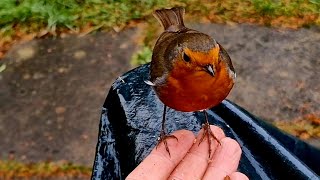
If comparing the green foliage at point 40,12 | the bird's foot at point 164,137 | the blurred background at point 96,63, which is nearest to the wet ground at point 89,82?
the blurred background at point 96,63

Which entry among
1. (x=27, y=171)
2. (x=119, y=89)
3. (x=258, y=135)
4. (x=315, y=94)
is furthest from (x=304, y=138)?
(x=27, y=171)

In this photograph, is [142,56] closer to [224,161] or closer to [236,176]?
[224,161]

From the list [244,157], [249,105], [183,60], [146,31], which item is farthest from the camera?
[146,31]

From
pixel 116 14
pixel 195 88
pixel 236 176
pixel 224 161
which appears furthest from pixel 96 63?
pixel 236 176

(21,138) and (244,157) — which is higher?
(244,157)

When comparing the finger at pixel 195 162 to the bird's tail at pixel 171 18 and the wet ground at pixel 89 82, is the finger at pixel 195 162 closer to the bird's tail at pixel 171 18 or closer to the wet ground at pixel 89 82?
the bird's tail at pixel 171 18

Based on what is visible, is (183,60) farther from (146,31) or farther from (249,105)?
(146,31)
